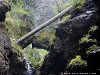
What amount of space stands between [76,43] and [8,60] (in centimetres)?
467

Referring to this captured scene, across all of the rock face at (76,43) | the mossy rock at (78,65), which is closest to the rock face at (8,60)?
the rock face at (76,43)

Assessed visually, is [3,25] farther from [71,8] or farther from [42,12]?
[42,12]

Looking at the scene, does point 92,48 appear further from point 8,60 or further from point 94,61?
point 8,60

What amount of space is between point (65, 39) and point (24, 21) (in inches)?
272

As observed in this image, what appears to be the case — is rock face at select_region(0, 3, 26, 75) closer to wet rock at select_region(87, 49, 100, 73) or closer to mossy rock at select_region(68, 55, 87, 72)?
mossy rock at select_region(68, 55, 87, 72)

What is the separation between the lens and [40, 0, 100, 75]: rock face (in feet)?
33.9

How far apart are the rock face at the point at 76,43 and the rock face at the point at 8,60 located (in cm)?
237

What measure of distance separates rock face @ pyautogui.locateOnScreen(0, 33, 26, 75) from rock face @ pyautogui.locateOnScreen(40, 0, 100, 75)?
2367mm

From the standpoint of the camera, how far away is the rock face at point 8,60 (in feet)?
34.6

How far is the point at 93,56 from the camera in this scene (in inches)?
371

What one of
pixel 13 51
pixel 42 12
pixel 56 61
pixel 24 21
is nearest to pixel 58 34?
pixel 56 61

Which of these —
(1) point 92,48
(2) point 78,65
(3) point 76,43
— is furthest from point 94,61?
(3) point 76,43

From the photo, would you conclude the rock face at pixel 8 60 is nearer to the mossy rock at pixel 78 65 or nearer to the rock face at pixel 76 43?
the rock face at pixel 76 43

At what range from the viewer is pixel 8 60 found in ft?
37.8
